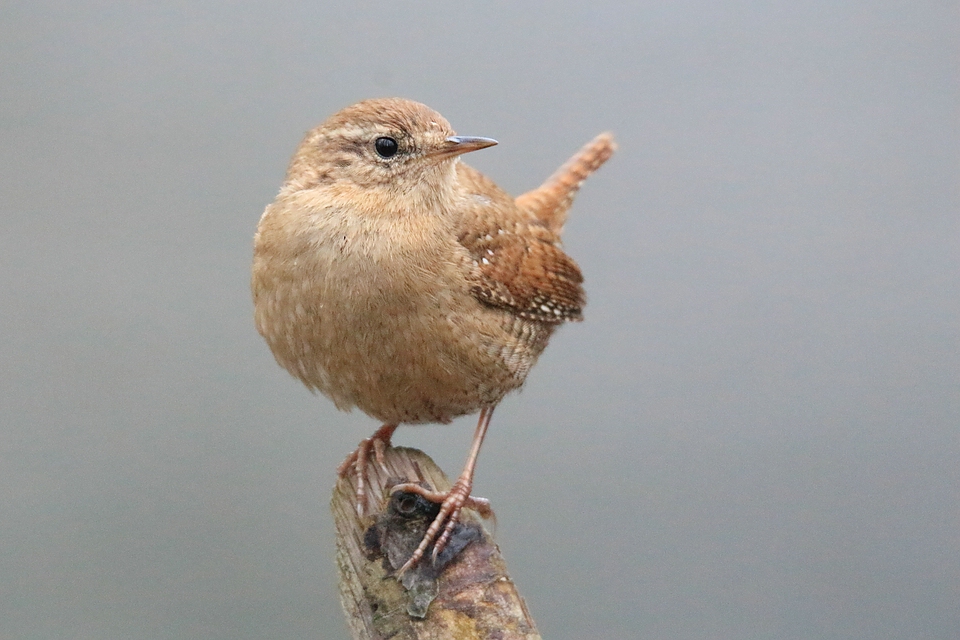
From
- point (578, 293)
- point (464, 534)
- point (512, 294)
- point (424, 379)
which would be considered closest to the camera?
point (464, 534)

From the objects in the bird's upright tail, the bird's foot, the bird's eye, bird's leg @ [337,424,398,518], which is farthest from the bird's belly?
the bird's upright tail

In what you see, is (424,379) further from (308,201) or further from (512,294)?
(308,201)

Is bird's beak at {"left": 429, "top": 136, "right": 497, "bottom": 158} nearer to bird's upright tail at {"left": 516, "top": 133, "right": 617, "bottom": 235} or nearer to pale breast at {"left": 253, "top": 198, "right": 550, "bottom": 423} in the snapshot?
pale breast at {"left": 253, "top": 198, "right": 550, "bottom": 423}

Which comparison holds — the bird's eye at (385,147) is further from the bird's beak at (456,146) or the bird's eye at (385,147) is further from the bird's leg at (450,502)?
the bird's leg at (450,502)

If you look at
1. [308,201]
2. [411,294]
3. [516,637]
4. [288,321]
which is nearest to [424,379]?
[411,294]

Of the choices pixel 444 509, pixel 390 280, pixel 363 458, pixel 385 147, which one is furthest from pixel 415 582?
pixel 385 147

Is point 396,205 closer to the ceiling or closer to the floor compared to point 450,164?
closer to the floor

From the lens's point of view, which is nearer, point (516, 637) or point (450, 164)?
point (516, 637)
